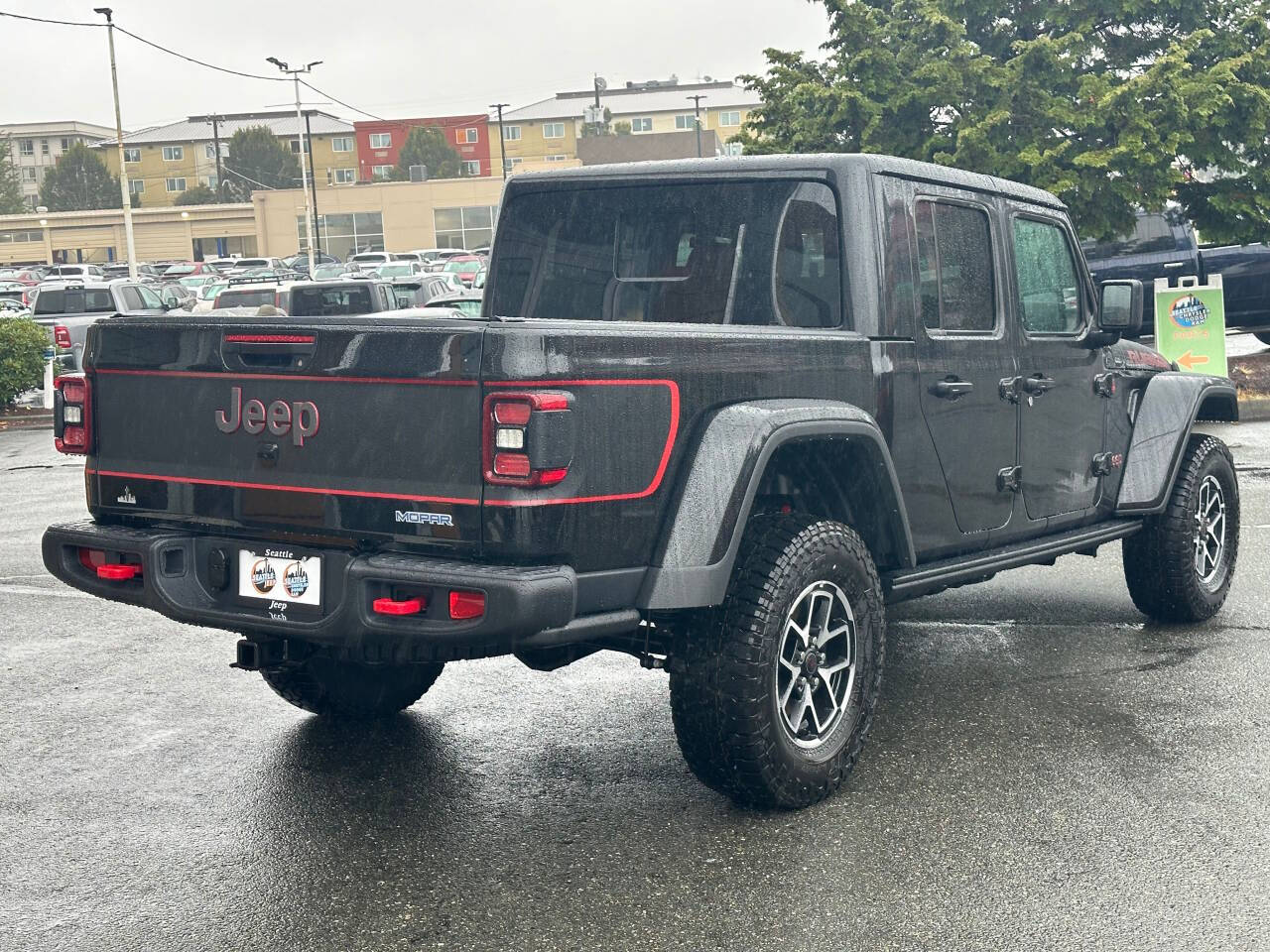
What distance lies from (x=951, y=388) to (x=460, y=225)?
93335 millimetres

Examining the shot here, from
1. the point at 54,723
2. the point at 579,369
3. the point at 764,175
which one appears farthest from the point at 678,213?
the point at 54,723

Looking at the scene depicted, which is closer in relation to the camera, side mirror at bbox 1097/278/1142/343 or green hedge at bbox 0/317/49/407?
side mirror at bbox 1097/278/1142/343

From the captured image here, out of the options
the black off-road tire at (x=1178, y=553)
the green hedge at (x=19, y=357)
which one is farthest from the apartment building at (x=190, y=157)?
the black off-road tire at (x=1178, y=553)

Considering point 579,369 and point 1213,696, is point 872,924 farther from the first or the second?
point 1213,696

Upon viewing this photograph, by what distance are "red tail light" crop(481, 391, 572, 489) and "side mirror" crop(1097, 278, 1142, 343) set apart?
306cm

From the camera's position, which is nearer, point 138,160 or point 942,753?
point 942,753

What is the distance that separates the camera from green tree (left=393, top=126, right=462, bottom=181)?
109 metres

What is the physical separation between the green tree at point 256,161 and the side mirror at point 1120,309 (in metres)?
114

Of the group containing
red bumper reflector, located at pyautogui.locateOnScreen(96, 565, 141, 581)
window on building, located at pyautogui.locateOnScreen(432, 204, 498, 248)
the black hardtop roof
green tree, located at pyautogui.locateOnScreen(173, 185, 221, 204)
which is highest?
green tree, located at pyautogui.locateOnScreen(173, 185, 221, 204)

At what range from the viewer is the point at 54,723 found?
5586 mm

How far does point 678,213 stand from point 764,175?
0.34 metres

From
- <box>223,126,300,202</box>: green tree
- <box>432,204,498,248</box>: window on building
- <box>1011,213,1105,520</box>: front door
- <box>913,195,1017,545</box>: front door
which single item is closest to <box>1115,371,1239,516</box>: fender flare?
<box>1011,213,1105,520</box>: front door

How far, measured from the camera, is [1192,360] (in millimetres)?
15234

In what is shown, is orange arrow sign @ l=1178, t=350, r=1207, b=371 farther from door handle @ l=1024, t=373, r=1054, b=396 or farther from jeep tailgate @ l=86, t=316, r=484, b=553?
jeep tailgate @ l=86, t=316, r=484, b=553
